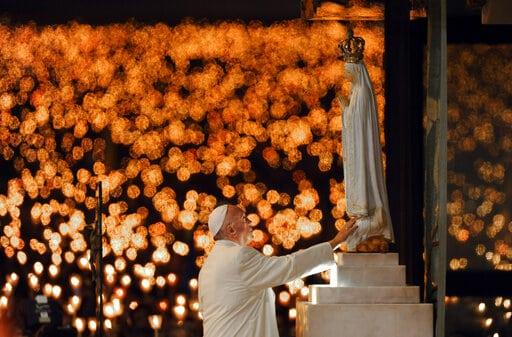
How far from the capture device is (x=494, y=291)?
12.7 metres

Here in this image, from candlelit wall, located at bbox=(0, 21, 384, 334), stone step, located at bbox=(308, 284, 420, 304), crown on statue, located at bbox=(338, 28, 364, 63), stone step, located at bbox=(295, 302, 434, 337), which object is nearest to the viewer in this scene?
stone step, located at bbox=(295, 302, 434, 337)

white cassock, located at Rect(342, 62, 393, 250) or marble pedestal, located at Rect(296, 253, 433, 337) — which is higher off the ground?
white cassock, located at Rect(342, 62, 393, 250)

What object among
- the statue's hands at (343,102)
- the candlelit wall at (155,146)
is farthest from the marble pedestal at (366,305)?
the candlelit wall at (155,146)

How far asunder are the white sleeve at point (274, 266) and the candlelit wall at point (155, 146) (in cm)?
670

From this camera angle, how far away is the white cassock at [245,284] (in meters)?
8.10

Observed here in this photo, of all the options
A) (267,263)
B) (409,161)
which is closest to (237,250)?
(267,263)

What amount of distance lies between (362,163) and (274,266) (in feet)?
3.10

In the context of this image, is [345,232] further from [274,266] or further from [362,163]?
[274,266]

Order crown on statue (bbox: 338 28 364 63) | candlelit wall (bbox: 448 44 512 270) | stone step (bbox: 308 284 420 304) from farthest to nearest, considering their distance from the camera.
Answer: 1. candlelit wall (bbox: 448 44 512 270)
2. crown on statue (bbox: 338 28 364 63)
3. stone step (bbox: 308 284 420 304)

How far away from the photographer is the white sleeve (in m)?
8.11

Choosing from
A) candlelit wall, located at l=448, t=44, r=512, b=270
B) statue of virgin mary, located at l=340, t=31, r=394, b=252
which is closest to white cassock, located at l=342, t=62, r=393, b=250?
Result: statue of virgin mary, located at l=340, t=31, r=394, b=252

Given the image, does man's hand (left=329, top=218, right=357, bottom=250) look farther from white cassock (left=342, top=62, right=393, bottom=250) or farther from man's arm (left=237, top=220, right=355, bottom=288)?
man's arm (left=237, top=220, right=355, bottom=288)

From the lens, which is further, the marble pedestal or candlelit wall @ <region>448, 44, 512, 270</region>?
candlelit wall @ <region>448, 44, 512, 270</region>

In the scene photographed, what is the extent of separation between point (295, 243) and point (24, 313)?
2.96 m
